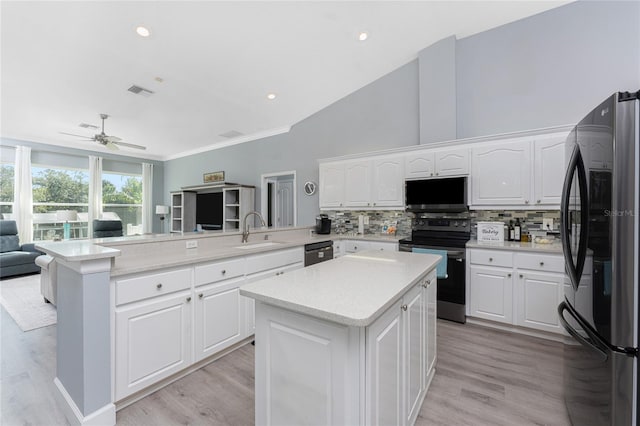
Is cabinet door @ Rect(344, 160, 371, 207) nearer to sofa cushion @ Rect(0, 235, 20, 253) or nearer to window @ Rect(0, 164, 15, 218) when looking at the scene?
sofa cushion @ Rect(0, 235, 20, 253)

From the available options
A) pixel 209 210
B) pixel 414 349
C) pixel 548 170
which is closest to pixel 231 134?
pixel 209 210

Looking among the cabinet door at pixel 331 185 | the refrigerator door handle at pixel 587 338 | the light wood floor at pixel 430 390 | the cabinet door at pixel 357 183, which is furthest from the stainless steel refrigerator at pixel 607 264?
the cabinet door at pixel 331 185

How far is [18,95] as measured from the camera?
4.31m

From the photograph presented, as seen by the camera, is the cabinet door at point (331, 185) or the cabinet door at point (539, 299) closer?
the cabinet door at point (539, 299)

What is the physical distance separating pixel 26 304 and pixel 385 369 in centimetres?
510

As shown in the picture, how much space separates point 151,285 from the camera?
74.7 inches

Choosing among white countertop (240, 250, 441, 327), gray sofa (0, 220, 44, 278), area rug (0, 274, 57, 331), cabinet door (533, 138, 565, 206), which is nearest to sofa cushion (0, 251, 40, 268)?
gray sofa (0, 220, 44, 278)

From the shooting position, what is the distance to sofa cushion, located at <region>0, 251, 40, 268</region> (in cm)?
502

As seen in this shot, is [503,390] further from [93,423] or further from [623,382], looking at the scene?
[93,423]

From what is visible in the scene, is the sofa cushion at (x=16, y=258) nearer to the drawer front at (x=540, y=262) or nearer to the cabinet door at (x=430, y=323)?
the cabinet door at (x=430, y=323)

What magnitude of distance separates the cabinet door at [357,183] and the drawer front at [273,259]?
55.5 inches

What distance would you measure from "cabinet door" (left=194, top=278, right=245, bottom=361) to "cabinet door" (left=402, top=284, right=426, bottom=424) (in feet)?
4.83

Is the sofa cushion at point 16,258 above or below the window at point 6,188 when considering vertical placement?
below

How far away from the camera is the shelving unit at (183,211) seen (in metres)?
7.37
